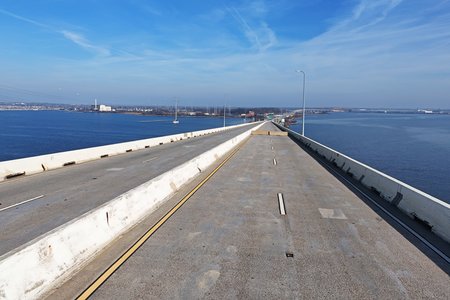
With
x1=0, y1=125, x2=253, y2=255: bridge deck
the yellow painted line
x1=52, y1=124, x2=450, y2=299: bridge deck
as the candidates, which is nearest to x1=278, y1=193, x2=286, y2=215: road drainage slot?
x1=52, y1=124, x2=450, y2=299: bridge deck

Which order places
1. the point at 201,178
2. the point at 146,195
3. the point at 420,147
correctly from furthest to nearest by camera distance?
the point at 420,147, the point at 201,178, the point at 146,195

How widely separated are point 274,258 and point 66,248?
3901mm

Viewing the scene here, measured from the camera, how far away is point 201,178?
16500mm

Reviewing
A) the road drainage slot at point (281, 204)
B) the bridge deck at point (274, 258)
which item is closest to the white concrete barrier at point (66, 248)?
the bridge deck at point (274, 258)

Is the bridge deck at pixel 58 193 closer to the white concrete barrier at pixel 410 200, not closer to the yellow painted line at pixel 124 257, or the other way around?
the yellow painted line at pixel 124 257

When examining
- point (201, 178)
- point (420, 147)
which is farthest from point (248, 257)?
point (420, 147)

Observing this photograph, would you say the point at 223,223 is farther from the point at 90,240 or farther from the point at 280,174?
the point at 280,174

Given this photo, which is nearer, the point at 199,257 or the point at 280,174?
the point at 199,257

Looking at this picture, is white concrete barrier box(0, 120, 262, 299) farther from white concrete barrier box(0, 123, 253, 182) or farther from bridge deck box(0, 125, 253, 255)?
white concrete barrier box(0, 123, 253, 182)

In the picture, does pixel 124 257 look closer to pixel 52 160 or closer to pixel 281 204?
pixel 281 204

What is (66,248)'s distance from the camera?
20.5ft

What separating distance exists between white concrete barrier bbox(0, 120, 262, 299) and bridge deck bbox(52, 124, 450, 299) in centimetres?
36

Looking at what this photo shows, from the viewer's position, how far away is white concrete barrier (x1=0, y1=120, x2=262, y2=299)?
489cm

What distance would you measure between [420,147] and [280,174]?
2217 inches
